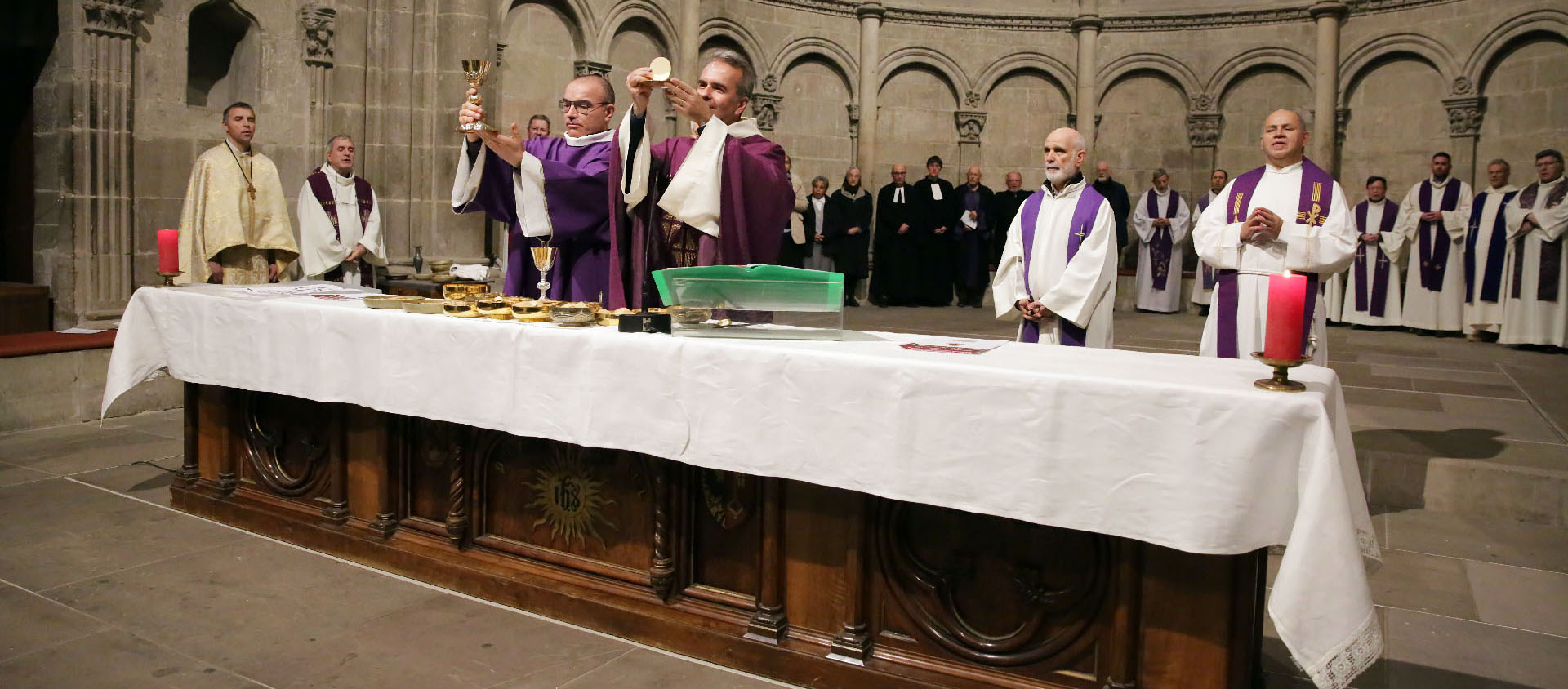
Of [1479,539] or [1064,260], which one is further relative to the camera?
[1064,260]

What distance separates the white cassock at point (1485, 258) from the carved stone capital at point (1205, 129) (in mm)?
3547

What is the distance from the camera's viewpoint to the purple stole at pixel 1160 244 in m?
12.9

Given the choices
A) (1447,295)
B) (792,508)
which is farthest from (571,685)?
(1447,295)

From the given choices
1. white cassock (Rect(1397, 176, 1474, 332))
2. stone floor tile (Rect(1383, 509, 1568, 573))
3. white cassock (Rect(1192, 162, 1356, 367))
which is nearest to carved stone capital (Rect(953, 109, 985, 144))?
white cassock (Rect(1397, 176, 1474, 332))

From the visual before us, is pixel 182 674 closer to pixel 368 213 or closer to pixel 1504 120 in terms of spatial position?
pixel 368 213

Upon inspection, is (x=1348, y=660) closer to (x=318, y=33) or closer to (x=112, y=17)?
(x=112, y=17)

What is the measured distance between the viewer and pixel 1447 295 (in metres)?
10.7

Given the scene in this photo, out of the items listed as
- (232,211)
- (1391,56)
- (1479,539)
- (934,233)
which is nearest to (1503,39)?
(1391,56)

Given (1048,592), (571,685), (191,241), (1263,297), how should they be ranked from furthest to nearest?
(191,241)
(1263,297)
(571,685)
(1048,592)

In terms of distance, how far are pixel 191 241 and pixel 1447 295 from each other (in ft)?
36.3

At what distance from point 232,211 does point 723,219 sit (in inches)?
175

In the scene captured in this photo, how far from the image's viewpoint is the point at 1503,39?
11141mm

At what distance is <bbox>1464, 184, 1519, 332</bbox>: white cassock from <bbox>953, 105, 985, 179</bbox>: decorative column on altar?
566 centimetres

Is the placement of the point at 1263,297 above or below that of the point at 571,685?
above
